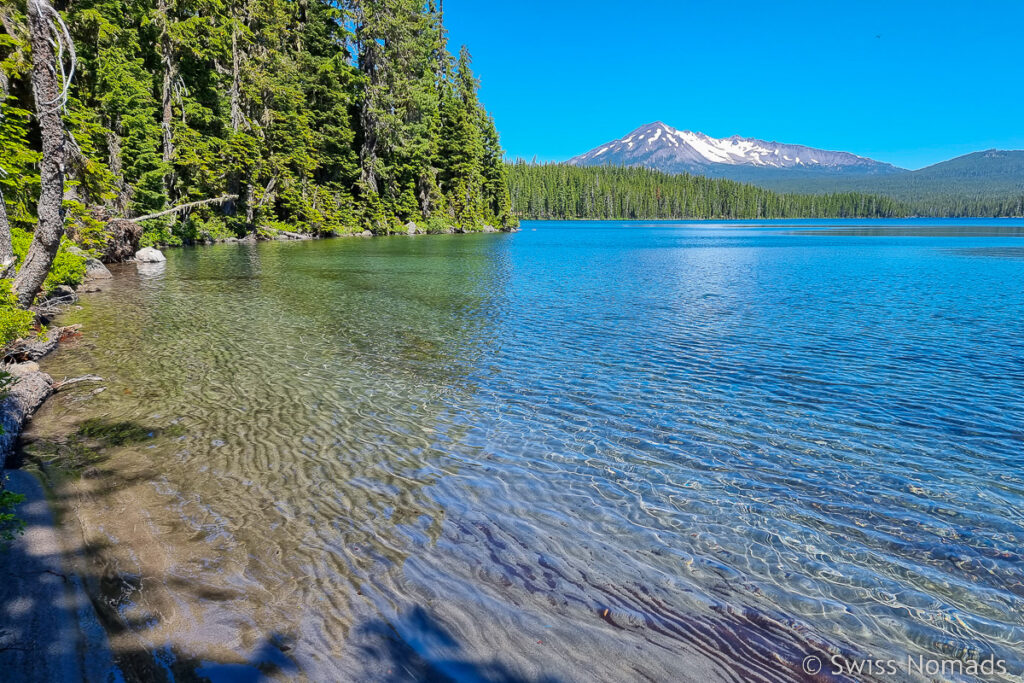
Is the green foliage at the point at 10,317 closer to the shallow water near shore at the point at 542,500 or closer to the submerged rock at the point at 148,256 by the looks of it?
the shallow water near shore at the point at 542,500

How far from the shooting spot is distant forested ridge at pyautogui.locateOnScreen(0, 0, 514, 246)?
31.0 m

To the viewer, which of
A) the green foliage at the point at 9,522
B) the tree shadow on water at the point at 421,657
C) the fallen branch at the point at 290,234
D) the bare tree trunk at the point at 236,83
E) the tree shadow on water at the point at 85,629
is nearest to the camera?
the tree shadow on water at the point at 85,629

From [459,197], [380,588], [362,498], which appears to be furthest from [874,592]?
[459,197]

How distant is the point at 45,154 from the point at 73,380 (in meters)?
4.12

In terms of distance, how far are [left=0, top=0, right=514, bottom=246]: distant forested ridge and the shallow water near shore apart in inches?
464

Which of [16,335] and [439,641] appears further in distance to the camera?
[16,335]

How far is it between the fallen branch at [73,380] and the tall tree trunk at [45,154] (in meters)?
2.21

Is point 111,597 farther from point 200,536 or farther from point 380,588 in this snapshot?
point 380,588

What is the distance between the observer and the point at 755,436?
303 inches

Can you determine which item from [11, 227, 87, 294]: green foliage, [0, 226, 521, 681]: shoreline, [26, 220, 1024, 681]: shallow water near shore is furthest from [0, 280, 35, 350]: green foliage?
[0, 226, 521, 681]: shoreline

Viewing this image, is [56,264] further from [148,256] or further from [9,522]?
[148,256]

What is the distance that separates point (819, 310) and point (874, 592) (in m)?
16.2

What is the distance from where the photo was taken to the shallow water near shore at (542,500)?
3910 millimetres

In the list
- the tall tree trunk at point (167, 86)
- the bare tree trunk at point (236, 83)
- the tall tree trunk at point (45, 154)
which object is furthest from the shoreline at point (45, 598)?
the bare tree trunk at point (236, 83)
